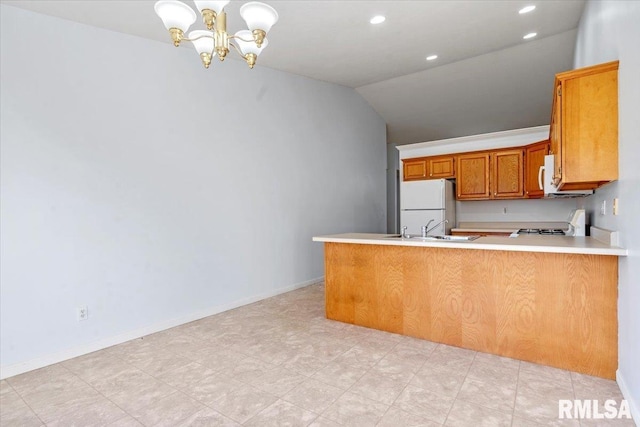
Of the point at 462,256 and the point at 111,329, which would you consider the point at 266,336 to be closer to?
the point at 111,329

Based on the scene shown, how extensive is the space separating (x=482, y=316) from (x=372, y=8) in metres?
2.85

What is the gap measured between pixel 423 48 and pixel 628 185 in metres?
2.92

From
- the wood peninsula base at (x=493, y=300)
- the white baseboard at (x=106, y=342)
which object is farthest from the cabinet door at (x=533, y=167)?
the white baseboard at (x=106, y=342)

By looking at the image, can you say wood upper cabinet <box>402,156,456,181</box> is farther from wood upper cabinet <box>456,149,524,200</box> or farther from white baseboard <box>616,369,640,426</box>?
white baseboard <box>616,369,640,426</box>

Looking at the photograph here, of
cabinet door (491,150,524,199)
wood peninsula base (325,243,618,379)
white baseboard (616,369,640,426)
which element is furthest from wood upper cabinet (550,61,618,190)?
cabinet door (491,150,524,199)

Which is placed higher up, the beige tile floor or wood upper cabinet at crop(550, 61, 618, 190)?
wood upper cabinet at crop(550, 61, 618, 190)

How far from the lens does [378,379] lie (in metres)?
2.31

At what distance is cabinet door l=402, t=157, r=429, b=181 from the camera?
5.96m

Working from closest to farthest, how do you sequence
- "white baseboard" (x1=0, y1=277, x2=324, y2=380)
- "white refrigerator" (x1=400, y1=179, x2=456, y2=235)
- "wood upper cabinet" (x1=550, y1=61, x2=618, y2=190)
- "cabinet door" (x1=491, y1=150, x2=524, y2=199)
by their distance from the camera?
1. "wood upper cabinet" (x1=550, y1=61, x2=618, y2=190)
2. "white baseboard" (x1=0, y1=277, x2=324, y2=380)
3. "cabinet door" (x1=491, y1=150, x2=524, y2=199)
4. "white refrigerator" (x1=400, y1=179, x2=456, y2=235)

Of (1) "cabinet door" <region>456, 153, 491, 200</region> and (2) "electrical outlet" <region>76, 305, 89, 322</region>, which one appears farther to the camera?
(1) "cabinet door" <region>456, 153, 491, 200</region>

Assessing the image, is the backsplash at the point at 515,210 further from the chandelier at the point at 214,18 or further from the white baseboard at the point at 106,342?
the chandelier at the point at 214,18

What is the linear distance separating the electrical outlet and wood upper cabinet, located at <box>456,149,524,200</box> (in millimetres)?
5192

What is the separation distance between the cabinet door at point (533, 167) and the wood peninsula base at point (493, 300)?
113 inches

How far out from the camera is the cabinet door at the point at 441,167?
225 inches
